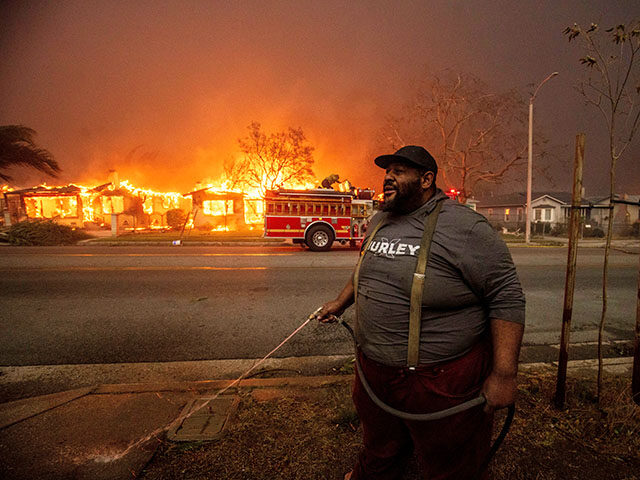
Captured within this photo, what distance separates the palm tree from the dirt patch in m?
13.1

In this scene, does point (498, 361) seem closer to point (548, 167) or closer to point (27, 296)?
point (27, 296)

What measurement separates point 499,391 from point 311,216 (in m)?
13.2

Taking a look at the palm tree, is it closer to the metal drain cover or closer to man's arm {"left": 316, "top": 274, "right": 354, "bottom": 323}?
the metal drain cover

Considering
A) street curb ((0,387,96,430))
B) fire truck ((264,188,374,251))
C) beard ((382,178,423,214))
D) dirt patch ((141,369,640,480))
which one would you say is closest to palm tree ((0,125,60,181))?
fire truck ((264,188,374,251))

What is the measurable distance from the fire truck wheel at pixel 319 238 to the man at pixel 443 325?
41.6 ft

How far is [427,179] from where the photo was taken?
6.30ft

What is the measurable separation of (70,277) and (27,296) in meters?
1.63

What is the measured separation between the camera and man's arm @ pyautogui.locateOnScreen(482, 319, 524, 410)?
1615mm

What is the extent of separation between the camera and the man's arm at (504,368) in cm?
162

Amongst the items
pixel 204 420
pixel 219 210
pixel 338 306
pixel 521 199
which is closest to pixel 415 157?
pixel 338 306

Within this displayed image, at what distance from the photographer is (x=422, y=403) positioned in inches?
66.7

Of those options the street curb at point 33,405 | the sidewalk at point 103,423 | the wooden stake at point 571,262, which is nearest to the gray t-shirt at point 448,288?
the wooden stake at point 571,262

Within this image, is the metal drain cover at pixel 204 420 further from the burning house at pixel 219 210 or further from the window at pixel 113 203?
the window at pixel 113 203

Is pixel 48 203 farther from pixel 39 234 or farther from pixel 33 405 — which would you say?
pixel 33 405
